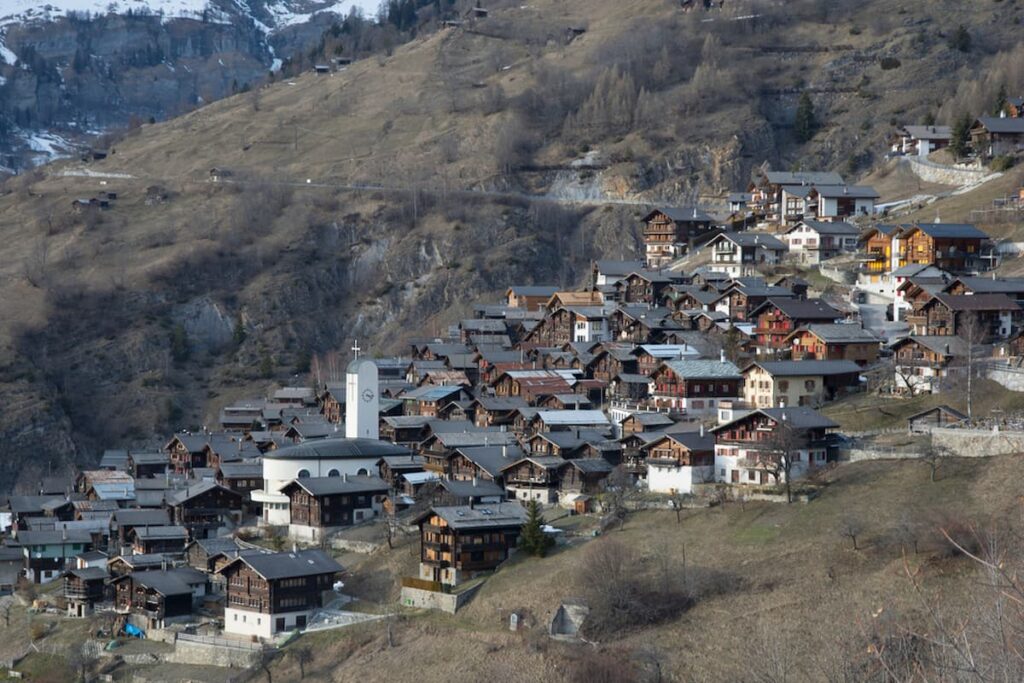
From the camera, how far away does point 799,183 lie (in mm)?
91688

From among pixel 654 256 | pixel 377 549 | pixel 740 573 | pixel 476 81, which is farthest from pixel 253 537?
pixel 476 81

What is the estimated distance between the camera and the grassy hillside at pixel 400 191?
10350 cm

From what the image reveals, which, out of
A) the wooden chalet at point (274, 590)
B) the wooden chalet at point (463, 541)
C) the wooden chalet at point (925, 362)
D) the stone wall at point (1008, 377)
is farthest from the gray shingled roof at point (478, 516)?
the stone wall at point (1008, 377)

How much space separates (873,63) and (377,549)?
3241 inches

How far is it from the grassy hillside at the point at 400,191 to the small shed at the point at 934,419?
51309 millimetres

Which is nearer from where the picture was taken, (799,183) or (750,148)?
(799,183)

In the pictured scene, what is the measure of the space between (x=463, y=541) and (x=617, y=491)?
18.9 feet

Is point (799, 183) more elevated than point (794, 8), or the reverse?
point (794, 8)

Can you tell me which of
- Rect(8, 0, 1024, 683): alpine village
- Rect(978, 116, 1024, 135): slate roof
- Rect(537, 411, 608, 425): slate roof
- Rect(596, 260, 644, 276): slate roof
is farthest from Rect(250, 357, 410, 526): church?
Rect(978, 116, 1024, 135): slate roof

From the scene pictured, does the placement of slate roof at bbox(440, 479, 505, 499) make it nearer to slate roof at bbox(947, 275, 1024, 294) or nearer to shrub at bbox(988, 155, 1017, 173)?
slate roof at bbox(947, 275, 1024, 294)

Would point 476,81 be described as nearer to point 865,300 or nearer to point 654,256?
point 654,256

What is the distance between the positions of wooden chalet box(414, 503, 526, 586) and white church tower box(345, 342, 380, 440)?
47.9 ft

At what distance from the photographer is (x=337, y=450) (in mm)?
63438

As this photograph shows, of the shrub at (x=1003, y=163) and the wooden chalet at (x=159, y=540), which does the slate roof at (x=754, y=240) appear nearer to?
the shrub at (x=1003, y=163)
